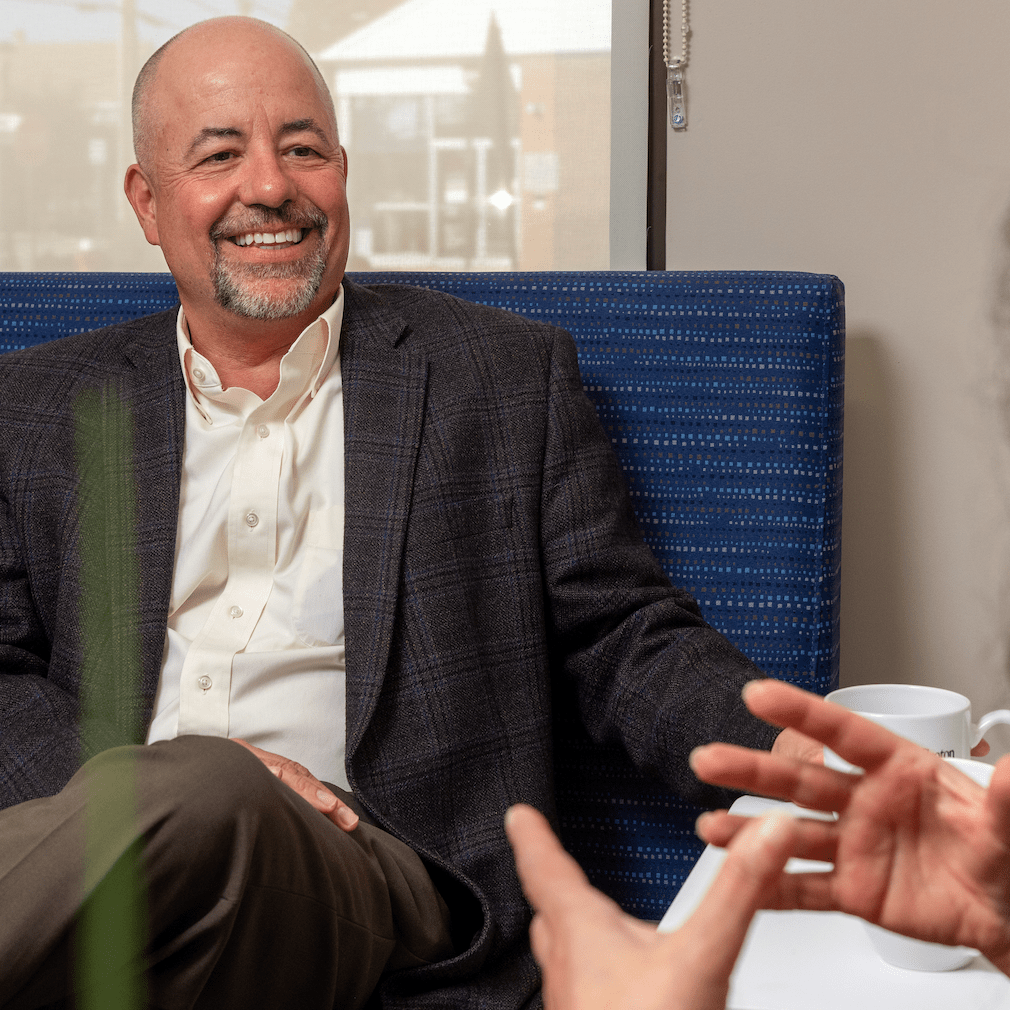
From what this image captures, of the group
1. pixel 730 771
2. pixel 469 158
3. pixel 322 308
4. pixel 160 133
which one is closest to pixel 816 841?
pixel 730 771

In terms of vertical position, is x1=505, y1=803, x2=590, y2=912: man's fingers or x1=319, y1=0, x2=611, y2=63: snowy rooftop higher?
x1=319, y1=0, x2=611, y2=63: snowy rooftop

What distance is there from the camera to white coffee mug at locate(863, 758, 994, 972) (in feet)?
2.03

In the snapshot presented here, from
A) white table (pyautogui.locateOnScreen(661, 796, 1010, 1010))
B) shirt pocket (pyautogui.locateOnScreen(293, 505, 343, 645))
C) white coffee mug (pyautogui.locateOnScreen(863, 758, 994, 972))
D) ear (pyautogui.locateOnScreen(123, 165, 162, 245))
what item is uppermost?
ear (pyautogui.locateOnScreen(123, 165, 162, 245))

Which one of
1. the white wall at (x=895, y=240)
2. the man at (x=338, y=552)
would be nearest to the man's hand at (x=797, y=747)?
the man at (x=338, y=552)

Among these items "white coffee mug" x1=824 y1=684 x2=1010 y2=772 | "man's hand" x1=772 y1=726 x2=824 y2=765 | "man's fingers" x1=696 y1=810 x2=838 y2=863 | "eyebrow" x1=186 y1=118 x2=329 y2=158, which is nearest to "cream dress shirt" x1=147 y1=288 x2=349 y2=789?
"eyebrow" x1=186 y1=118 x2=329 y2=158

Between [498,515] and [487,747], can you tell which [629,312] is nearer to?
[498,515]

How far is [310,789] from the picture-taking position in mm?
1020

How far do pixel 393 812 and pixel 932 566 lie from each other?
764 mm

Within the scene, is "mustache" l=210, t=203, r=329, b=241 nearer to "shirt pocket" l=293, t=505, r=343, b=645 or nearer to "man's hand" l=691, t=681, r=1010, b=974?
"shirt pocket" l=293, t=505, r=343, b=645

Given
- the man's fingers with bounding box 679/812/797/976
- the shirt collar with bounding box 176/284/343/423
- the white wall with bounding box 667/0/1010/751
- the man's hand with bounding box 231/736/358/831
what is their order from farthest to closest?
the white wall with bounding box 667/0/1010/751 < the shirt collar with bounding box 176/284/343/423 < the man's hand with bounding box 231/736/358/831 < the man's fingers with bounding box 679/812/797/976

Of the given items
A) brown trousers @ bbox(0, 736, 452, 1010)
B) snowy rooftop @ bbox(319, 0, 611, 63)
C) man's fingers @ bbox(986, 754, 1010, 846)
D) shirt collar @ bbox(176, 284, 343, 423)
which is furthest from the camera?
snowy rooftop @ bbox(319, 0, 611, 63)

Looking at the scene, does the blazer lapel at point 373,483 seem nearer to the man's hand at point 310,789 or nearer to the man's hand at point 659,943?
the man's hand at point 310,789

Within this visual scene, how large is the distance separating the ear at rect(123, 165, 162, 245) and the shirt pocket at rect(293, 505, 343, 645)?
17.6 inches

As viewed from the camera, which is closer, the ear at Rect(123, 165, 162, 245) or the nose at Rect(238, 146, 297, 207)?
the nose at Rect(238, 146, 297, 207)
